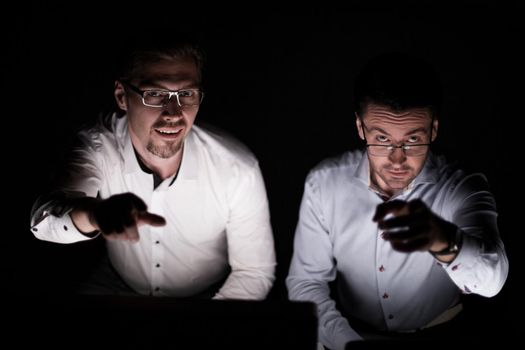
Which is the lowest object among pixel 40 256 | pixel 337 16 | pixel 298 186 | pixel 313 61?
pixel 40 256

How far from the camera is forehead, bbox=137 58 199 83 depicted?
2.13 meters

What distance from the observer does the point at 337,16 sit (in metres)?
2.64

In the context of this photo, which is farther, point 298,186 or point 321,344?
point 298,186

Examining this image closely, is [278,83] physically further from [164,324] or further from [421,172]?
[164,324]

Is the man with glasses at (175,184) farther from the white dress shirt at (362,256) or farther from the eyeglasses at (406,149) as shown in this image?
the eyeglasses at (406,149)

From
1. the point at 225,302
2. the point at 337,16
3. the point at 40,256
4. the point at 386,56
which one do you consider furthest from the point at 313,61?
the point at 225,302

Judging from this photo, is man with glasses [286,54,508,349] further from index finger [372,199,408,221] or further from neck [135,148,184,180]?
neck [135,148,184,180]

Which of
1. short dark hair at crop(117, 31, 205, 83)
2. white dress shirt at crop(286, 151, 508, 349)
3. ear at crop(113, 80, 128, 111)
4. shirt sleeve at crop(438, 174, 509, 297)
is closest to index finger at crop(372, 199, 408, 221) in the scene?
shirt sleeve at crop(438, 174, 509, 297)

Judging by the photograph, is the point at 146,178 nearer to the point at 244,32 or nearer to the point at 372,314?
the point at 244,32

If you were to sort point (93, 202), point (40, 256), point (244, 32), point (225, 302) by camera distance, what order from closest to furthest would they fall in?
point (225, 302) → point (93, 202) → point (244, 32) → point (40, 256)

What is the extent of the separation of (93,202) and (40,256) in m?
1.34

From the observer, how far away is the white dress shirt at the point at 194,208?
7.64 feet

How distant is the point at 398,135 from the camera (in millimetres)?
1942

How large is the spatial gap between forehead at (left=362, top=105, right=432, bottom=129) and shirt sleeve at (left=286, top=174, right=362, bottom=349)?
1.34 feet
